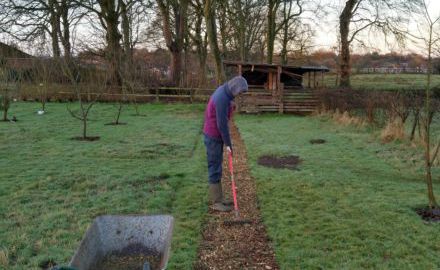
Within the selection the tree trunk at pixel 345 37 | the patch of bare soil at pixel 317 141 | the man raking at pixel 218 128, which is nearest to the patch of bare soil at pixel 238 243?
the man raking at pixel 218 128

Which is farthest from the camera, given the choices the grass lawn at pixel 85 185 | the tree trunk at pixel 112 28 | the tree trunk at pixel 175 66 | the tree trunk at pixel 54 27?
the tree trunk at pixel 175 66

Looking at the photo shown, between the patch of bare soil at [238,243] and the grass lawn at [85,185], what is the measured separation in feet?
0.53

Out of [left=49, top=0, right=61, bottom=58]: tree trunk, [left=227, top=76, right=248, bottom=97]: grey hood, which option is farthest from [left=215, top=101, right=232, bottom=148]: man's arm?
[left=49, top=0, right=61, bottom=58]: tree trunk

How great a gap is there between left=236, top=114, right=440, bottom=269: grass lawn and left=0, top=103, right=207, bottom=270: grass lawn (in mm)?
1129

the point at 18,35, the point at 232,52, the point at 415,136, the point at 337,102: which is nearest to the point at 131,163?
the point at 415,136

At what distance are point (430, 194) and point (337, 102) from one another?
496 inches

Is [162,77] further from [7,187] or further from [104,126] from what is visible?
[7,187]

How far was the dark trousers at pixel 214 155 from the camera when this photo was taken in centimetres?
589

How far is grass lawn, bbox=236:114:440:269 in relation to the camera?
4.36m

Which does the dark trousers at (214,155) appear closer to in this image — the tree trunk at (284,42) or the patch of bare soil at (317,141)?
the patch of bare soil at (317,141)

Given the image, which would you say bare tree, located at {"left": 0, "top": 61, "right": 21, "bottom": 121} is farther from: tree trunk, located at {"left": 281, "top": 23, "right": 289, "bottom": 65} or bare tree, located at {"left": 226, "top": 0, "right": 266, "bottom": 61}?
tree trunk, located at {"left": 281, "top": 23, "right": 289, "bottom": 65}

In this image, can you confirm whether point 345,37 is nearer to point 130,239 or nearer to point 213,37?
point 213,37

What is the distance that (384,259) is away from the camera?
428 centimetres

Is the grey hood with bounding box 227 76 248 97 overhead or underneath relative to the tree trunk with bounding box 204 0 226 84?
underneath
